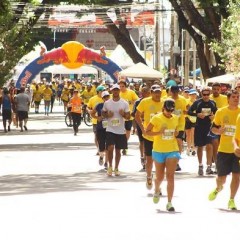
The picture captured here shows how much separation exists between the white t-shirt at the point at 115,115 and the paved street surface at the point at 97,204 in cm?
88

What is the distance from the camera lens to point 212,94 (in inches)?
856

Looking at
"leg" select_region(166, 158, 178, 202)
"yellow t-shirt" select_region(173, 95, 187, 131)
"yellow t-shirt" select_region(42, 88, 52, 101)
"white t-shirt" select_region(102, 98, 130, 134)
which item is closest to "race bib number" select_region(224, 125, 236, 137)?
"leg" select_region(166, 158, 178, 202)

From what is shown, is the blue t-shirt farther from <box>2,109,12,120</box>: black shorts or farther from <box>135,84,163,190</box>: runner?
<box>135,84,163,190</box>: runner

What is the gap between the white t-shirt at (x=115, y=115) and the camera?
821 inches

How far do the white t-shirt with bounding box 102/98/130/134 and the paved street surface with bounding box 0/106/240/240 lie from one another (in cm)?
88

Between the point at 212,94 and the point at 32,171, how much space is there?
3.92 m

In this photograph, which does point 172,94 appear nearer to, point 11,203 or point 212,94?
point 212,94

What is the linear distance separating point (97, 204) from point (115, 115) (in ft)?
18.2

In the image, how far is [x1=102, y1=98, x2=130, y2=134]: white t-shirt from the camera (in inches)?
821

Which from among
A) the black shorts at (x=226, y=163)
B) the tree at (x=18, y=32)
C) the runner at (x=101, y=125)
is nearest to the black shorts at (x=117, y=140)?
the runner at (x=101, y=125)

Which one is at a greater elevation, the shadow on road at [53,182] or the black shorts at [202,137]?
the black shorts at [202,137]

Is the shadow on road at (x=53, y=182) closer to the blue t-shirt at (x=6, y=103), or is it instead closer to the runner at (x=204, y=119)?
the runner at (x=204, y=119)

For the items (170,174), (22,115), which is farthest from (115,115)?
(22,115)

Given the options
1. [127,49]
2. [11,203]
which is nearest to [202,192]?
[11,203]
